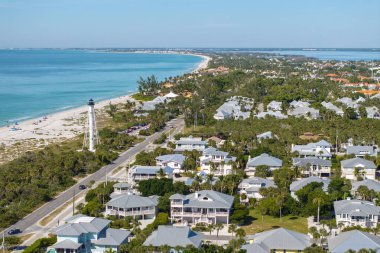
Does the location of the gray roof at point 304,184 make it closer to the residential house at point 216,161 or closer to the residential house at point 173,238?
the residential house at point 216,161

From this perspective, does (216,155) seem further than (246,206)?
Yes

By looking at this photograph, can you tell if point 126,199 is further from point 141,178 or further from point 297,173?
point 297,173

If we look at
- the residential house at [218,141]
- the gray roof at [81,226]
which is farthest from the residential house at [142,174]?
the gray roof at [81,226]

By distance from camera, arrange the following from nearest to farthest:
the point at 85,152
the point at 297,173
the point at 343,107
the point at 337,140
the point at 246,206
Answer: the point at 246,206 → the point at 297,173 → the point at 85,152 → the point at 337,140 → the point at 343,107

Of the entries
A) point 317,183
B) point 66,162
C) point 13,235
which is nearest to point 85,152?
point 66,162

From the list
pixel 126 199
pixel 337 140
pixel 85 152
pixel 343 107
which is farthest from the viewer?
pixel 343 107

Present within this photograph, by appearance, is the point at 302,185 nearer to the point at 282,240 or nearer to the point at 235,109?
the point at 282,240

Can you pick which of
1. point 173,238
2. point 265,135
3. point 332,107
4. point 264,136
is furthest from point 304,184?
point 332,107
